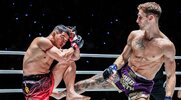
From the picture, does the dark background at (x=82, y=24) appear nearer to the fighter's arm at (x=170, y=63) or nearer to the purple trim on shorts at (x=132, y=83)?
the purple trim on shorts at (x=132, y=83)

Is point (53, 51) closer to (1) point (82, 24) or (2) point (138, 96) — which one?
(2) point (138, 96)

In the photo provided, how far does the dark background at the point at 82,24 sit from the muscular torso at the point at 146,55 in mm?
1571

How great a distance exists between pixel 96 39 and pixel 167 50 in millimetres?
1887

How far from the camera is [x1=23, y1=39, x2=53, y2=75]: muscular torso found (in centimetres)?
271

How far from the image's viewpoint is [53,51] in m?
2.67

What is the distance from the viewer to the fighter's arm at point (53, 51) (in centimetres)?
266

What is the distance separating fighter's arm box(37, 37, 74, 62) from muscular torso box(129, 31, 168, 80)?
489 millimetres

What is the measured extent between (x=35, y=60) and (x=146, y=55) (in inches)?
33.2

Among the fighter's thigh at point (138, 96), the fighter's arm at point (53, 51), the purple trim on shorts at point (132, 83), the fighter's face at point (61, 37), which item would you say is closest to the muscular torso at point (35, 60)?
the fighter's arm at point (53, 51)

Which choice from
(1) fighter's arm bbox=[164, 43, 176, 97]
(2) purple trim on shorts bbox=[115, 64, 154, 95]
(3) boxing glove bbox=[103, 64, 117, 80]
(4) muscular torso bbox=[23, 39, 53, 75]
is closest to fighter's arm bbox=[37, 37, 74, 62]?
(4) muscular torso bbox=[23, 39, 53, 75]

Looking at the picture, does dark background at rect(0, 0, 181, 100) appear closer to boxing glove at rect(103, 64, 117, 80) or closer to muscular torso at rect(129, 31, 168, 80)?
boxing glove at rect(103, 64, 117, 80)

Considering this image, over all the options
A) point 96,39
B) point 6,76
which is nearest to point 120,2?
point 96,39

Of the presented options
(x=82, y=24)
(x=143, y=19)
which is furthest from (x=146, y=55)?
(x=82, y=24)

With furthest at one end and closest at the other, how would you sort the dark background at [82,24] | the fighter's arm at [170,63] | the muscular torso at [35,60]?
the dark background at [82,24] < the muscular torso at [35,60] < the fighter's arm at [170,63]
